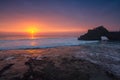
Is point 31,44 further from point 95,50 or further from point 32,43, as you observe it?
point 95,50

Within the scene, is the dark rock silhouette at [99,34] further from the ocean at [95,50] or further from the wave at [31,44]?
the ocean at [95,50]

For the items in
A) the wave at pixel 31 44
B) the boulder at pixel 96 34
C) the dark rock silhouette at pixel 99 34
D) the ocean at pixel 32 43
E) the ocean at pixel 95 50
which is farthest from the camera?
the boulder at pixel 96 34

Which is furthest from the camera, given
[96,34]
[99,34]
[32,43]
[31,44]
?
[96,34]

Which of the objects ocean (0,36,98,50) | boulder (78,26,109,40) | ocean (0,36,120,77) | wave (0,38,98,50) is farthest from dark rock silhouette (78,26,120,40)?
ocean (0,36,120,77)

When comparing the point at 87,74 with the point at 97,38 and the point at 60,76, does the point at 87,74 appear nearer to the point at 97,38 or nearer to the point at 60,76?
the point at 60,76

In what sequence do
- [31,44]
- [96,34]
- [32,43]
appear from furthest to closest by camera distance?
[96,34] < [32,43] < [31,44]

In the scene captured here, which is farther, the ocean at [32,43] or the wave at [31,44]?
the ocean at [32,43]

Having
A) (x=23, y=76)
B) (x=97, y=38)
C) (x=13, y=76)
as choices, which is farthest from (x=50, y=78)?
(x=97, y=38)

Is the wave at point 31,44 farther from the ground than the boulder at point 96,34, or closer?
closer

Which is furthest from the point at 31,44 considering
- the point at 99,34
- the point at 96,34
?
the point at 99,34

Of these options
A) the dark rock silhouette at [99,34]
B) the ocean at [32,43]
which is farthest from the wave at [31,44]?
the dark rock silhouette at [99,34]

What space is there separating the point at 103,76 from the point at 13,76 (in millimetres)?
6463

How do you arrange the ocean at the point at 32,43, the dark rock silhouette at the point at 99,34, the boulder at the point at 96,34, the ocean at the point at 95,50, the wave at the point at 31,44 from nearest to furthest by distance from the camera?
the ocean at the point at 95,50
the wave at the point at 31,44
the ocean at the point at 32,43
the dark rock silhouette at the point at 99,34
the boulder at the point at 96,34

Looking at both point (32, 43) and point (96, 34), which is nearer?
point (32, 43)
